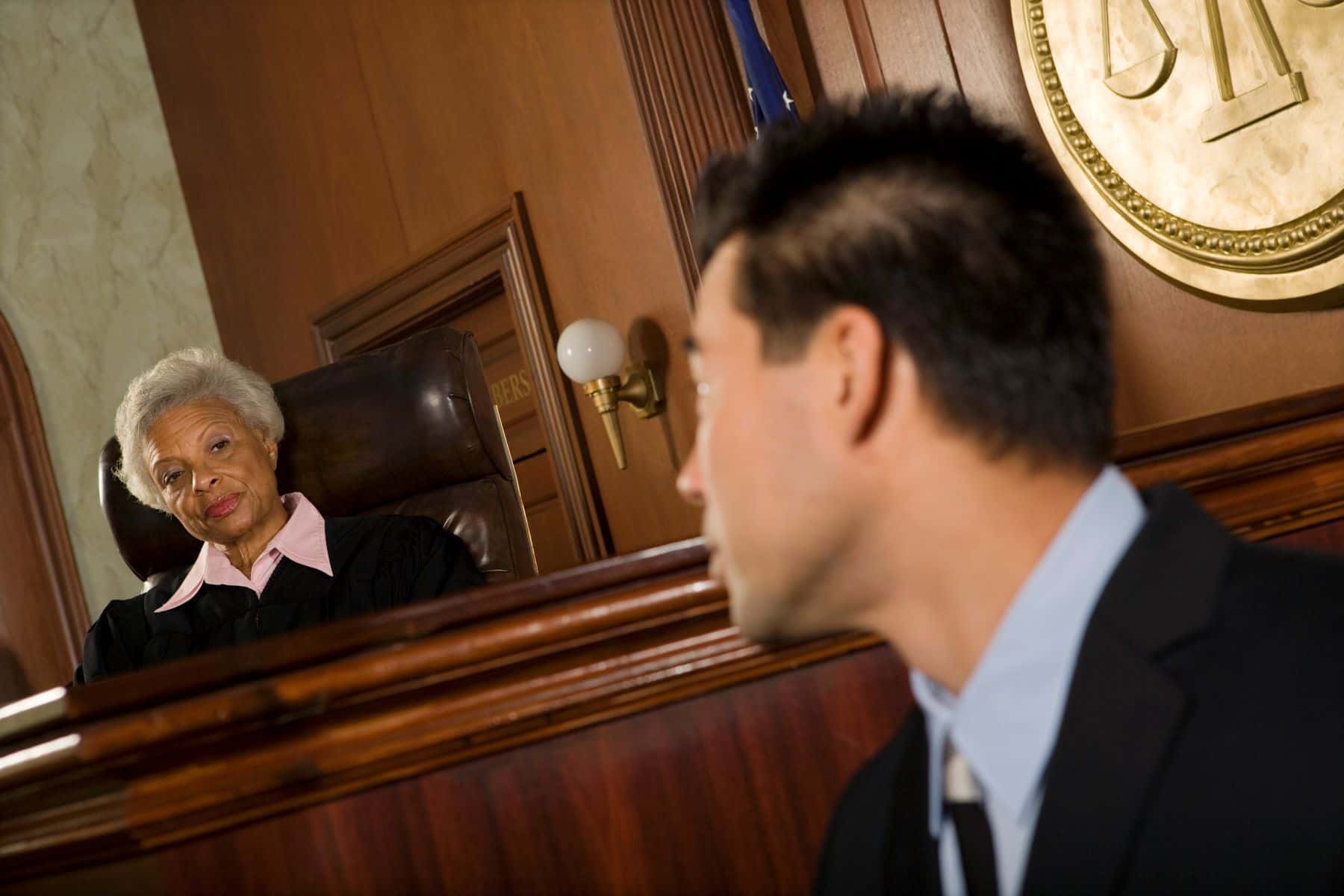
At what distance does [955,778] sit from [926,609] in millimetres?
98

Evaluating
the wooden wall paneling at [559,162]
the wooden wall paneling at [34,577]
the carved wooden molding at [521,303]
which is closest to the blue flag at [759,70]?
the wooden wall paneling at [559,162]

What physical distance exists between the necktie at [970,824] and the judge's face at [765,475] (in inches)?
4.5

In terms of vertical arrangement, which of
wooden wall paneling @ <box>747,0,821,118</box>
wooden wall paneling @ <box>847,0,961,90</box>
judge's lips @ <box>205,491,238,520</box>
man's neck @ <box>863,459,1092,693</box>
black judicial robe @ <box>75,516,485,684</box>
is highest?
wooden wall paneling @ <box>747,0,821,118</box>

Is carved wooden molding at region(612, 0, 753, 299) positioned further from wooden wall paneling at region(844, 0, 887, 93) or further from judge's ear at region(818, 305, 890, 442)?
judge's ear at region(818, 305, 890, 442)

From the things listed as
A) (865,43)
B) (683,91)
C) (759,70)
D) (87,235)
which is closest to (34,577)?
(87,235)

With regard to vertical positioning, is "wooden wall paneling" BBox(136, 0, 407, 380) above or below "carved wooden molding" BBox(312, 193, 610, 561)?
above

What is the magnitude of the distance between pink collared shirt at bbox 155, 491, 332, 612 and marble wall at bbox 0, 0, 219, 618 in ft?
8.74

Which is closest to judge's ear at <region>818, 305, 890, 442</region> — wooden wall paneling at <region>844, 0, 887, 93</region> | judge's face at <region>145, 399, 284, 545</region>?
judge's face at <region>145, 399, 284, 545</region>

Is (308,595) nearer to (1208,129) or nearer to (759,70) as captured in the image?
(759,70)

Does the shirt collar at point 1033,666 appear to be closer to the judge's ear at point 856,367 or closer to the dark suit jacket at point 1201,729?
the dark suit jacket at point 1201,729

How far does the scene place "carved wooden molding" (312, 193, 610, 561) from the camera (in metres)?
4.28

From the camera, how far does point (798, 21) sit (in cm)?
336

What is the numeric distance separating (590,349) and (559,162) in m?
0.84

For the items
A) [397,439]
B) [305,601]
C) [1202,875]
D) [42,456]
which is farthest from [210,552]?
[42,456]
